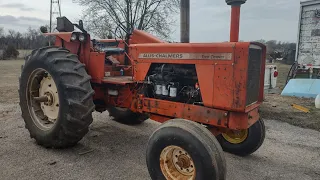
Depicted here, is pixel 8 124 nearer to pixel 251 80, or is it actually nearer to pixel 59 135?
pixel 59 135

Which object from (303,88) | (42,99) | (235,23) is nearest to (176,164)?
(235,23)

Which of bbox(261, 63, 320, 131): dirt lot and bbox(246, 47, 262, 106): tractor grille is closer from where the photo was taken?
bbox(246, 47, 262, 106): tractor grille

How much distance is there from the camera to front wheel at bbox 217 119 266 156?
4.13 meters

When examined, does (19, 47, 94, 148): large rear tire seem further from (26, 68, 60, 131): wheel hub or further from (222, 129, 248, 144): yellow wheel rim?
(222, 129, 248, 144): yellow wheel rim

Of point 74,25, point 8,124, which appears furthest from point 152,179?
point 8,124

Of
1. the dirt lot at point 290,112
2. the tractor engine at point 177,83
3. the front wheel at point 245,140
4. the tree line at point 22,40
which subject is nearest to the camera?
the tractor engine at point 177,83

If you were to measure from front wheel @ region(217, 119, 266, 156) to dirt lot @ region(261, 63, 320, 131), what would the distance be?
2452 millimetres

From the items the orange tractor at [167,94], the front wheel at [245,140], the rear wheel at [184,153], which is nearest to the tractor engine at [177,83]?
the orange tractor at [167,94]

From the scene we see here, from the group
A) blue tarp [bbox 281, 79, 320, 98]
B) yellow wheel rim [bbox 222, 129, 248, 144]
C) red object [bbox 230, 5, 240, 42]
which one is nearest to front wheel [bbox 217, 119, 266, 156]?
yellow wheel rim [bbox 222, 129, 248, 144]

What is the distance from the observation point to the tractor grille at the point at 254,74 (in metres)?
3.29

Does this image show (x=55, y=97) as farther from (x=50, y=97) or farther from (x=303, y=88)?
(x=303, y=88)

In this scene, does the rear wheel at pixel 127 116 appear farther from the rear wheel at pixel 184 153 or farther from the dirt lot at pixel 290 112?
the dirt lot at pixel 290 112

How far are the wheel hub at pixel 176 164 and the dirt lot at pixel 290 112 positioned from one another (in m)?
4.02

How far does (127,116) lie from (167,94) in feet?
7.17
